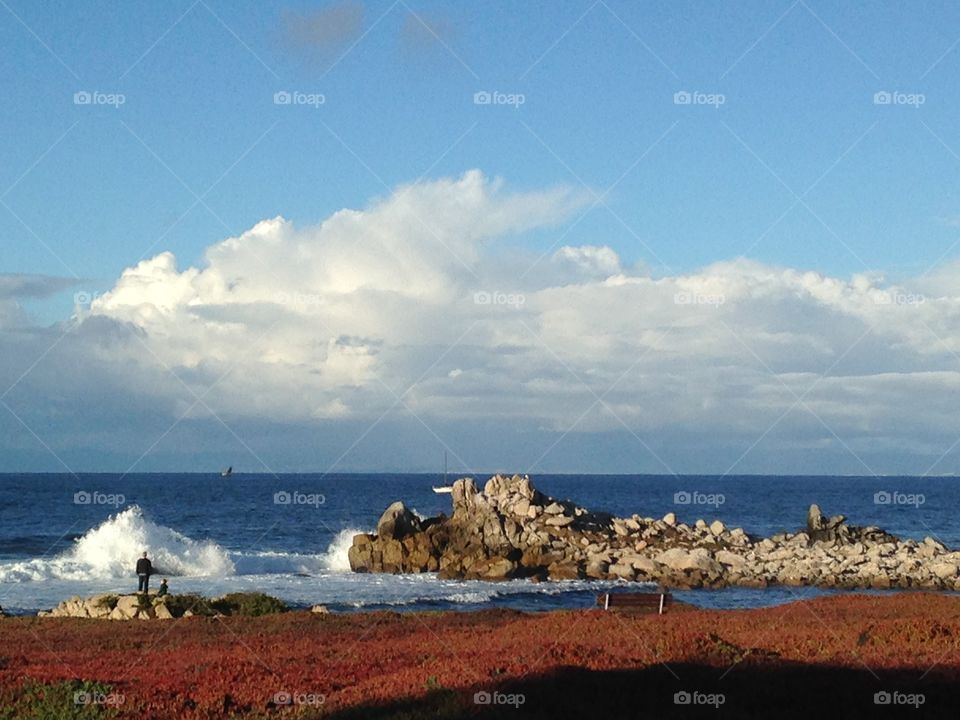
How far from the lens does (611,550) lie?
6538 cm

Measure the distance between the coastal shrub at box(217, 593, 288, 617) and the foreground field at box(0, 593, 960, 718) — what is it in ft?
26.0

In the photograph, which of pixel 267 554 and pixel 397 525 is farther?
pixel 267 554

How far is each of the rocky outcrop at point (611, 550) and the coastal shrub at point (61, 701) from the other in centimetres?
4474

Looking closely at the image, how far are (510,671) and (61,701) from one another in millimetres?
7263

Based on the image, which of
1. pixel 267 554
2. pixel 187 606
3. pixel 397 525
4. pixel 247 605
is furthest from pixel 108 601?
pixel 267 554

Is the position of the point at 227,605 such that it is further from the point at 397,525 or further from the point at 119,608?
the point at 397,525

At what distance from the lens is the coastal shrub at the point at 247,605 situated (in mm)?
Result: 36469

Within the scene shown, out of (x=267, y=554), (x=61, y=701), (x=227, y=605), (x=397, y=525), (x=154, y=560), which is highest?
(x=397, y=525)

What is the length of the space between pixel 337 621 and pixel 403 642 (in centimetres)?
742

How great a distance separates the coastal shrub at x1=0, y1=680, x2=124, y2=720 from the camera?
15.7 meters

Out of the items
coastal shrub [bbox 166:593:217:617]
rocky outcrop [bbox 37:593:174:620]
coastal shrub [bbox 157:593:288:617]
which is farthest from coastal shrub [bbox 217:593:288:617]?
rocky outcrop [bbox 37:593:174:620]

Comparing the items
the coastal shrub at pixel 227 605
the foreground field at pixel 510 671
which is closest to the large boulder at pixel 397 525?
the coastal shrub at pixel 227 605

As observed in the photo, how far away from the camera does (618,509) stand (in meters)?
147

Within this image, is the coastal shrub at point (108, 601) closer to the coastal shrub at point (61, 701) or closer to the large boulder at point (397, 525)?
the coastal shrub at point (61, 701)
